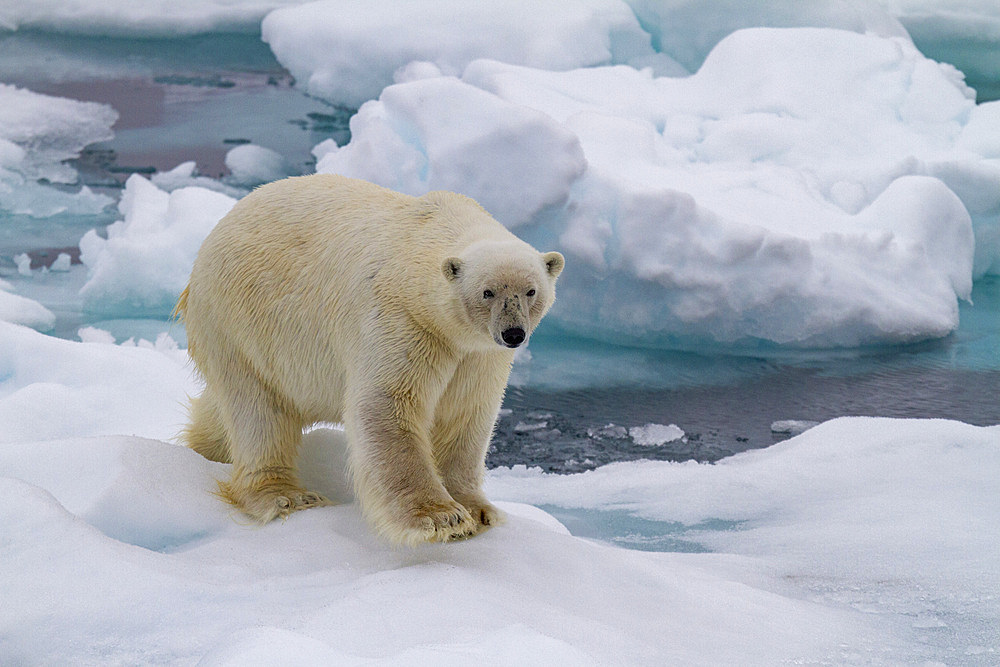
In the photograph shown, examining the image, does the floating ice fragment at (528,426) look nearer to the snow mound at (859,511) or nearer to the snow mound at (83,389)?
the snow mound at (859,511)

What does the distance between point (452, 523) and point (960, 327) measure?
6.86 metres

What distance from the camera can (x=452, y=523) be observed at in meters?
2.51

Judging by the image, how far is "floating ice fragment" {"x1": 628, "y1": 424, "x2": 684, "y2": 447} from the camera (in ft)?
19.9

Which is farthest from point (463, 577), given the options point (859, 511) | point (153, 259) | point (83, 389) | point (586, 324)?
point (153, 259)

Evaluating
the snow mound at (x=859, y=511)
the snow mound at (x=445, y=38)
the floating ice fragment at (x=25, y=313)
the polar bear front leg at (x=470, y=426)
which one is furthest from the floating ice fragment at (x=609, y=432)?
the snow mound at (x=445, y=38)

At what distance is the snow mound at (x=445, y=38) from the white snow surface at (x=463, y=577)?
7809mm

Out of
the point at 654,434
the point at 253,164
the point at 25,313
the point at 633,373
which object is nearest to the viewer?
the point at 654,434

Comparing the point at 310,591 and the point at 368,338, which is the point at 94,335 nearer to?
the point at 368,338

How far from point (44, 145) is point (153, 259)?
4757 mm

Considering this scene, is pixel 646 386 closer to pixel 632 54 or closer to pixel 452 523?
pixel 452 523

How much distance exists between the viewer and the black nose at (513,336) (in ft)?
7.68

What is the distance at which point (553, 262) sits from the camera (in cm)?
260

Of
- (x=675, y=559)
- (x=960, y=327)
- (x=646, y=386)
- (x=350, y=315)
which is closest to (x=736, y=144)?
(x=960, y=327)

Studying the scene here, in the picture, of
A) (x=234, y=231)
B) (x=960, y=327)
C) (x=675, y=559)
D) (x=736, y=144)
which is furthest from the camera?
(x=736, y=144)
